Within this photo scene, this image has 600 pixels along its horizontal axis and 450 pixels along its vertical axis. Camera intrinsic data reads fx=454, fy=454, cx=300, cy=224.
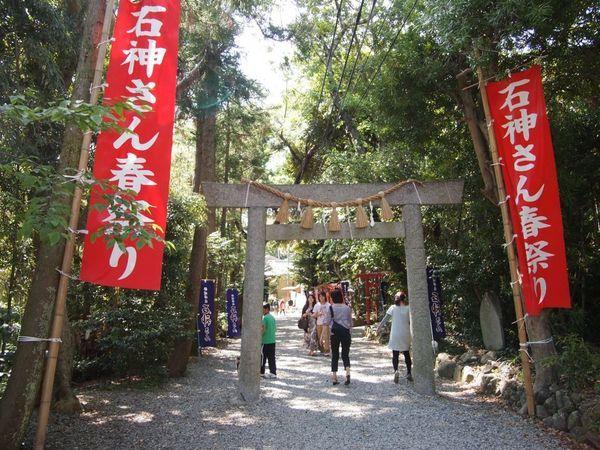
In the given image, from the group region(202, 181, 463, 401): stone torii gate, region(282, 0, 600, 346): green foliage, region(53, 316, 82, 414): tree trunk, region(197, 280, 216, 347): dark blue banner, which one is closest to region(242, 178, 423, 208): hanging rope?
region(202, 181, 463, 401): stone torii gate

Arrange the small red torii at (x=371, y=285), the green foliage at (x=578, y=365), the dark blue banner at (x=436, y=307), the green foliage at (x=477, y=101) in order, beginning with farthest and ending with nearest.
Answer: the small red torii at (x=371, y=285)
the dark blue banner at (x=436, y=307)
the green foliage at (x=477, y=101)
the green foliage at (x=578, y=365)

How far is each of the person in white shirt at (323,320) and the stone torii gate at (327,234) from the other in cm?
397

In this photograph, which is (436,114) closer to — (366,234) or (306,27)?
(366,234)

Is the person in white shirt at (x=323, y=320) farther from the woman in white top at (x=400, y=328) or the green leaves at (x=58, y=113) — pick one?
the green leaves at (x=58, y=113)

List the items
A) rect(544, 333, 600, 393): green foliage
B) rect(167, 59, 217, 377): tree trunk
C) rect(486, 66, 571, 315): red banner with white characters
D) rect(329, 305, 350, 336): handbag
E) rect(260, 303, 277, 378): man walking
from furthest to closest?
rect(167, 59, 217, 377): tree trunk, rect(260, 303, 277, 378): man walking, rect(329, 305, 350, 336): handbag, rect(486, 66, 571, 315): red banner with white characters, rect(544, 333, 600, 393): green foliage

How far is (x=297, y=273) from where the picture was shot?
30484 millimetres

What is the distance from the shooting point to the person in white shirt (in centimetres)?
1173

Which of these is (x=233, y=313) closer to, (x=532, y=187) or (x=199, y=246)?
(x=199, y=246)

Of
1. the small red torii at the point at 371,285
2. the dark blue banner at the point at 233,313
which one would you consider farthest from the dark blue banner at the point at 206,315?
the small red torii at the point at 371,285

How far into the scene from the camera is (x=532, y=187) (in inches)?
246

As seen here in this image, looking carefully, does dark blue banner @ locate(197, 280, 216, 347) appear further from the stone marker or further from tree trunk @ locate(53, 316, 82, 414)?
the stone marker

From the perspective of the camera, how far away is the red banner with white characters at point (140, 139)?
4.80 meters

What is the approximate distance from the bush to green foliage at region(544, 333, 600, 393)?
22.3 feet

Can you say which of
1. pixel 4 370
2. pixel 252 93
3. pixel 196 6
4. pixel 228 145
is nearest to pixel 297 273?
pixel 228 145
